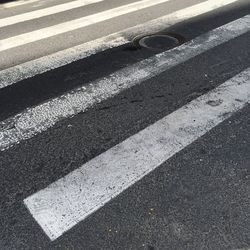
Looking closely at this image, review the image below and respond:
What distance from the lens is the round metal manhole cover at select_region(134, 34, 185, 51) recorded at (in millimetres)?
5969

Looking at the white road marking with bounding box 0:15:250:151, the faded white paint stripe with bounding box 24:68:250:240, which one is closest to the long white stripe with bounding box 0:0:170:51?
the white road marking with bounding box 0:15:250:151

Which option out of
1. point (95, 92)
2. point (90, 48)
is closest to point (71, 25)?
point (90, 48)

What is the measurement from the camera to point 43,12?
7664mm

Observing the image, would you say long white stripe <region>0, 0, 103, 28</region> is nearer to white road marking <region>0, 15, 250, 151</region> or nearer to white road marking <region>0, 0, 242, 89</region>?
white road marking <region>0, 0, 242, 89</region>

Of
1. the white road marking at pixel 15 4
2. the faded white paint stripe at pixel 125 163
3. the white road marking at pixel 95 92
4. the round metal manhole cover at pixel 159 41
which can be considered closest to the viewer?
the faded white paint stripe at pixel 125 163

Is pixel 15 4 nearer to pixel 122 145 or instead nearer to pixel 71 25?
pixel 71 25

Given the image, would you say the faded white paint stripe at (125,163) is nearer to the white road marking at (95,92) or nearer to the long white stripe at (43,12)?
the white road marking at (95,92)

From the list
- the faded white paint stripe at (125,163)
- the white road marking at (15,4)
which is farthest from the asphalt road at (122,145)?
the white road marking at (15,4)

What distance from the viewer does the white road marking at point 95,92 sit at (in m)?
4.16

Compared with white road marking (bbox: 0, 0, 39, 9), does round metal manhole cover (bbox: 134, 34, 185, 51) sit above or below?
below

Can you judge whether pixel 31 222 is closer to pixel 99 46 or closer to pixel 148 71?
pixel 148 71

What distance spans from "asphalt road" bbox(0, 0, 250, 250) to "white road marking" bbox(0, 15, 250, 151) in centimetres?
1

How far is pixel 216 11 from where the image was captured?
24.2ft

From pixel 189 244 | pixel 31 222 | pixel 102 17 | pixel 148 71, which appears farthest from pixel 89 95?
pixel 102 17
